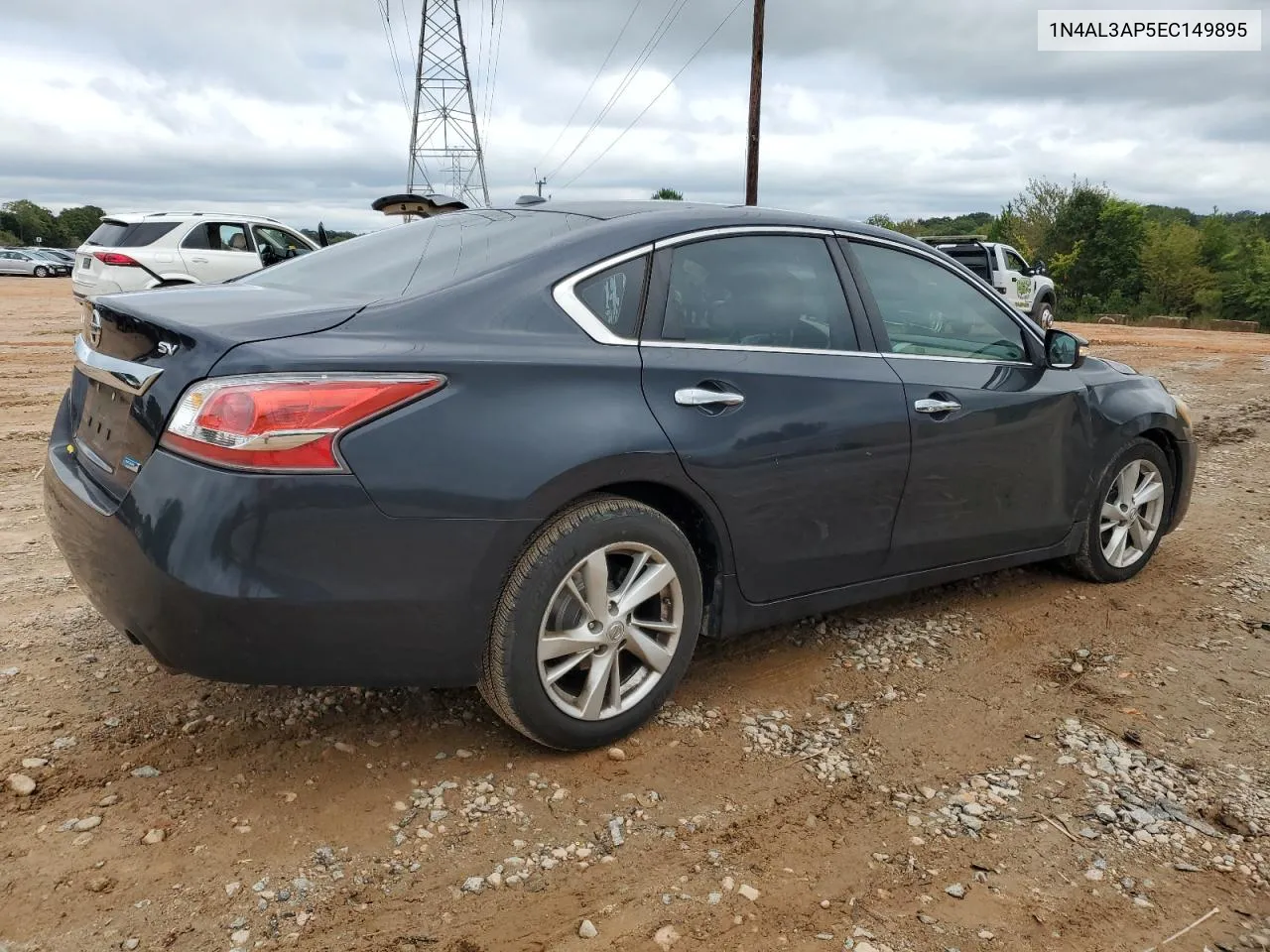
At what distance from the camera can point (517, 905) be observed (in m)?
2.29

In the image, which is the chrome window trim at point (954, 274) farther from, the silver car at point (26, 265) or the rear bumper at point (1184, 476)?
the silver car at point (26, 265)

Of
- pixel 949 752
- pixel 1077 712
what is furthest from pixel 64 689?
pixel 1077 712

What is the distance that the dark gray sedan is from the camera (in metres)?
2.37

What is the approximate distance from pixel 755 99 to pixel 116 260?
51.5 ft

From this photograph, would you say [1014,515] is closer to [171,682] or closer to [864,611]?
[864,611]

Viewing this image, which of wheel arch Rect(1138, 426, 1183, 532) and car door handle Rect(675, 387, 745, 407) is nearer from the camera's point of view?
car door handle Rect(675, 387, 745, 407)

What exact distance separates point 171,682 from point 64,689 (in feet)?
1.06

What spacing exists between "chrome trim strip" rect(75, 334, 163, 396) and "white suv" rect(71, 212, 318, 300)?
1024cm

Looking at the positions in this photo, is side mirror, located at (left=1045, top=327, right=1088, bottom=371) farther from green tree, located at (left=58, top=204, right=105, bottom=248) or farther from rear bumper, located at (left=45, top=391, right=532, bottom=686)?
green tree, located at (left=58, top=204, right=105, bottom=248)

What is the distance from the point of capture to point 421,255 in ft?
10.4

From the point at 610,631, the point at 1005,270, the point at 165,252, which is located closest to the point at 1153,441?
the point at 610,631

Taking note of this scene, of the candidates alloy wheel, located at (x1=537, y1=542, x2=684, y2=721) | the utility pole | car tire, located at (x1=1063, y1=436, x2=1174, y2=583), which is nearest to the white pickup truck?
the utility pole

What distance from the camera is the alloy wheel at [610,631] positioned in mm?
2742

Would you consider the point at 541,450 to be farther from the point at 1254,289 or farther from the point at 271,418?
the point at 1254,289
